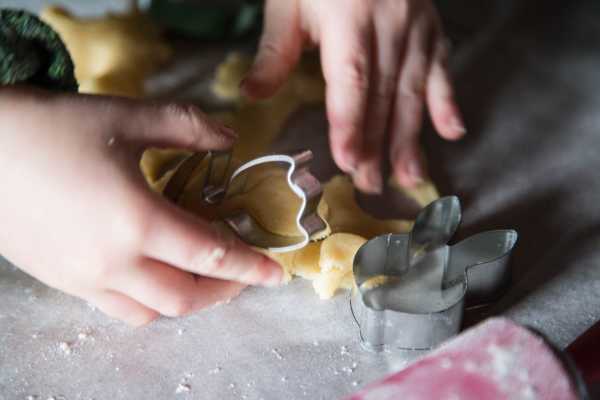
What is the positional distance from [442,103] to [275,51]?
0.66 feet

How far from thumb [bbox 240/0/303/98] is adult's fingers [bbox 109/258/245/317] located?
0.78 feet

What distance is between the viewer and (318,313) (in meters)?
0.65

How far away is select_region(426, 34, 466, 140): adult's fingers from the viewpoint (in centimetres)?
81

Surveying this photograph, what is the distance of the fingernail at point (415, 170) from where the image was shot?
0.78 meters

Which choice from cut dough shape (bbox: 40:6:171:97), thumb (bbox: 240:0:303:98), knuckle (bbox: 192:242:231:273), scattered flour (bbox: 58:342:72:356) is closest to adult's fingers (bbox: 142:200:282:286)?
knuckle (bbox: 192:242:231:273)

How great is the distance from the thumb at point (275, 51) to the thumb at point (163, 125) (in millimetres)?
170

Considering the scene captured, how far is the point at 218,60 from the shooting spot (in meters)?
0.98

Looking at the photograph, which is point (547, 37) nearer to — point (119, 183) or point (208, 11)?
point (208, 11)

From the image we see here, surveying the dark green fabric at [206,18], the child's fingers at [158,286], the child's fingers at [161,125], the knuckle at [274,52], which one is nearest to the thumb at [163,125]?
the child's fingers at [161,125]

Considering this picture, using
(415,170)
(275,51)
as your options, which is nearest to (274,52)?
(275,51)

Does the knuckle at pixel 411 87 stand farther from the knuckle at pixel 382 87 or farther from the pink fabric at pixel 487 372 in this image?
the pink fabric at pixel 487 372

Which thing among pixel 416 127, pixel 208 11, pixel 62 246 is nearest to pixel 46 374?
pixel 62 246

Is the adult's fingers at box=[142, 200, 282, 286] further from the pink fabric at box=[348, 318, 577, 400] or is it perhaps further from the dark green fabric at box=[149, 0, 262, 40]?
the dark green fabric at box=[149, 0, 262, 40]

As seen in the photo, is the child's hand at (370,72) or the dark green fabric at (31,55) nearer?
the dark green fabric at (31,55)
